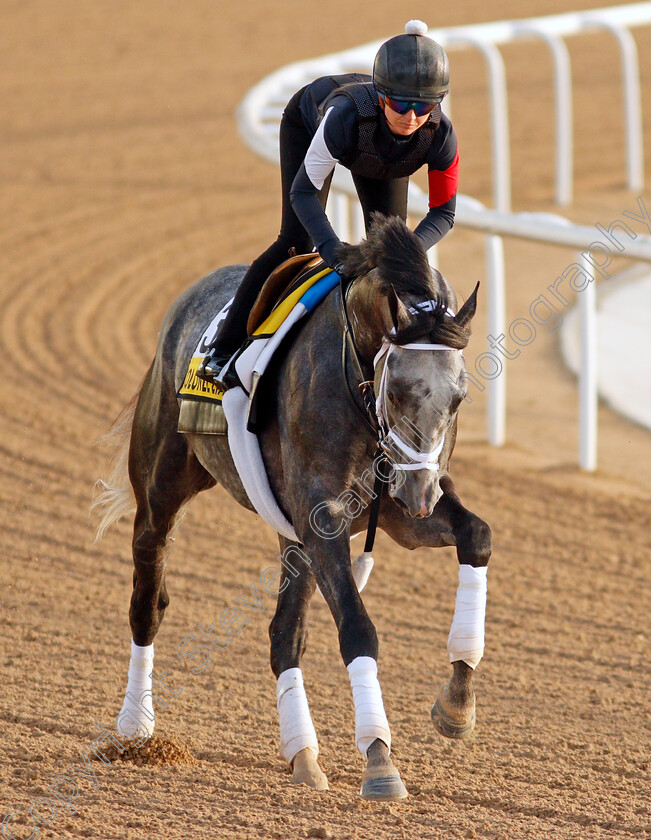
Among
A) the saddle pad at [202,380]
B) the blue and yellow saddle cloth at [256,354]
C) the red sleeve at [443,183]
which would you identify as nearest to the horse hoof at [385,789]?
the blue and yellow saddle cloth at [256,354]

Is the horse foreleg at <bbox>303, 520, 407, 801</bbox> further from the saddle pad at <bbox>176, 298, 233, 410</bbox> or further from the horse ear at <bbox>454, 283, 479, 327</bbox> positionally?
the saddle pad at <bbox>176, 298, 233, 410</bbox>

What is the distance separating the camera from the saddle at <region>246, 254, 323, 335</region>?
4.33 meters

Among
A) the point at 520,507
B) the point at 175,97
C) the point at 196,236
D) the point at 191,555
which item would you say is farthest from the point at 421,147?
the point at 175,97

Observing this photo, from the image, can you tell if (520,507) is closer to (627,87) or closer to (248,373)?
(248,373)

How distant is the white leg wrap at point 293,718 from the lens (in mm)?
4293

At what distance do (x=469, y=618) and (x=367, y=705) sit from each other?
47cm

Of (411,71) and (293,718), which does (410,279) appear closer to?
(411,71)

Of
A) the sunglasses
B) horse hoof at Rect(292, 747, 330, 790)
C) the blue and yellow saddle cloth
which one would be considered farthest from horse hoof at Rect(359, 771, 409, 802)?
the sunglasses

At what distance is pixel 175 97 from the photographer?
18156 millimetres

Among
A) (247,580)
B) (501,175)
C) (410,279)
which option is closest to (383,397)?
(410,279)

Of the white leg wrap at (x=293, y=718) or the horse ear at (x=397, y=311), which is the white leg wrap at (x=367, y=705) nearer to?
the white leg wrap at (x=293, y=718)

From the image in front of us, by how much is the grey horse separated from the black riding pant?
1.38ft

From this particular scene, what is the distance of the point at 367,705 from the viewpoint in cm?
353

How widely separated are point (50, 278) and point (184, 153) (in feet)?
15.0
